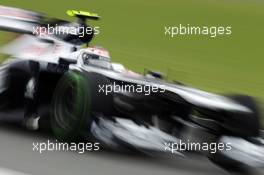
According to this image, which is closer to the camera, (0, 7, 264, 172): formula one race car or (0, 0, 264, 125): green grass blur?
(0, 7, 264, 172): formula one race car

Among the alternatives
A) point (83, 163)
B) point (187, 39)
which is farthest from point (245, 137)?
point (187, 39)

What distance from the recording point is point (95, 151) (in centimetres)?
439

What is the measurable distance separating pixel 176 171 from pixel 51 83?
3.66 ft

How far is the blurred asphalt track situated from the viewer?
398cm

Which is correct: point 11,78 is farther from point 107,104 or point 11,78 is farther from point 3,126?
point 107,104

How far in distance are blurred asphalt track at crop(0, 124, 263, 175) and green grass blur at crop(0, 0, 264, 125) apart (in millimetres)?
3999

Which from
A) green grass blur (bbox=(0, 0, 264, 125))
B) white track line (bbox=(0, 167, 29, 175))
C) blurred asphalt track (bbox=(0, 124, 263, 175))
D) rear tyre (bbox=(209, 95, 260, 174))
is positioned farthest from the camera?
green grass blur (bbox=(0, 0, 264, 125))

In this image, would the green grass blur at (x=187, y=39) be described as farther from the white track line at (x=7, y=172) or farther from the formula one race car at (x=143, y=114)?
the white track line at (x=7, y=172)

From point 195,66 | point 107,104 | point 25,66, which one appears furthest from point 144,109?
point 195,66

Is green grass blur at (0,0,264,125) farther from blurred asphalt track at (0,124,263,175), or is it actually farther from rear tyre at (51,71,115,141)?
rear tyre at (51,71,115,141)

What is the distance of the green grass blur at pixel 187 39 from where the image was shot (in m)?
9.60

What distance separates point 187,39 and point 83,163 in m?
7.50

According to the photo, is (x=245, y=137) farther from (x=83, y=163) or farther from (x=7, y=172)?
(x=7, y=172)


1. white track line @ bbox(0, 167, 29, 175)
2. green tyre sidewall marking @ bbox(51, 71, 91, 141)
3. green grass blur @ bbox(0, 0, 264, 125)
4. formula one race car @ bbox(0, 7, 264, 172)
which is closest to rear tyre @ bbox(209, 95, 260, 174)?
formula one race car @ bbox(0, 7, 264, 172)
